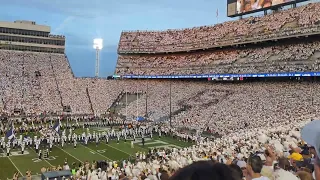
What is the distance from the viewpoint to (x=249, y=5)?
1571 inches

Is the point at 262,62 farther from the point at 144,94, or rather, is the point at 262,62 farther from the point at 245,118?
the point at 144,94

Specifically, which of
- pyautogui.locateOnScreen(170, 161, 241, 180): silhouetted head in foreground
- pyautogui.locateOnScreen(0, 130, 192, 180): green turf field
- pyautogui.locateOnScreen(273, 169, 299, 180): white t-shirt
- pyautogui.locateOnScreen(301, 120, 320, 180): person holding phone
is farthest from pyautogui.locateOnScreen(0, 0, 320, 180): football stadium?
pyautogui.locateOnScreen(170, 161, 241, 180): silhouetted head in foreground

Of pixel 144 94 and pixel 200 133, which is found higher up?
pixel 144 94

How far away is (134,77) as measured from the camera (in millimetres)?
46562

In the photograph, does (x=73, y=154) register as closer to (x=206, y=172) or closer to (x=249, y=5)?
(x=206, y=172)

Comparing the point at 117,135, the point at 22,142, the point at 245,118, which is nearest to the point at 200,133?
the point at 245,118

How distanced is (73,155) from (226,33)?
93.3 ft

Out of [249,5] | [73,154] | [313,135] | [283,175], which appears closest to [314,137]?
[313,135]

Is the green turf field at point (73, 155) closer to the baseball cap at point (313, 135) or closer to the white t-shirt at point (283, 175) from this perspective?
the white t-shirt at point (283, 175)

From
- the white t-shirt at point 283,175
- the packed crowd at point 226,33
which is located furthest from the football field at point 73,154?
the packed crowd at point 226,33

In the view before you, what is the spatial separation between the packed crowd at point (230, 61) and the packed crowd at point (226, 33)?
1158mm

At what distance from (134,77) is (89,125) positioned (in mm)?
17288

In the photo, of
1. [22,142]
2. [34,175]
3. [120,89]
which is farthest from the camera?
[120,89]

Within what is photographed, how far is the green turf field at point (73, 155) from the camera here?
17141mm
